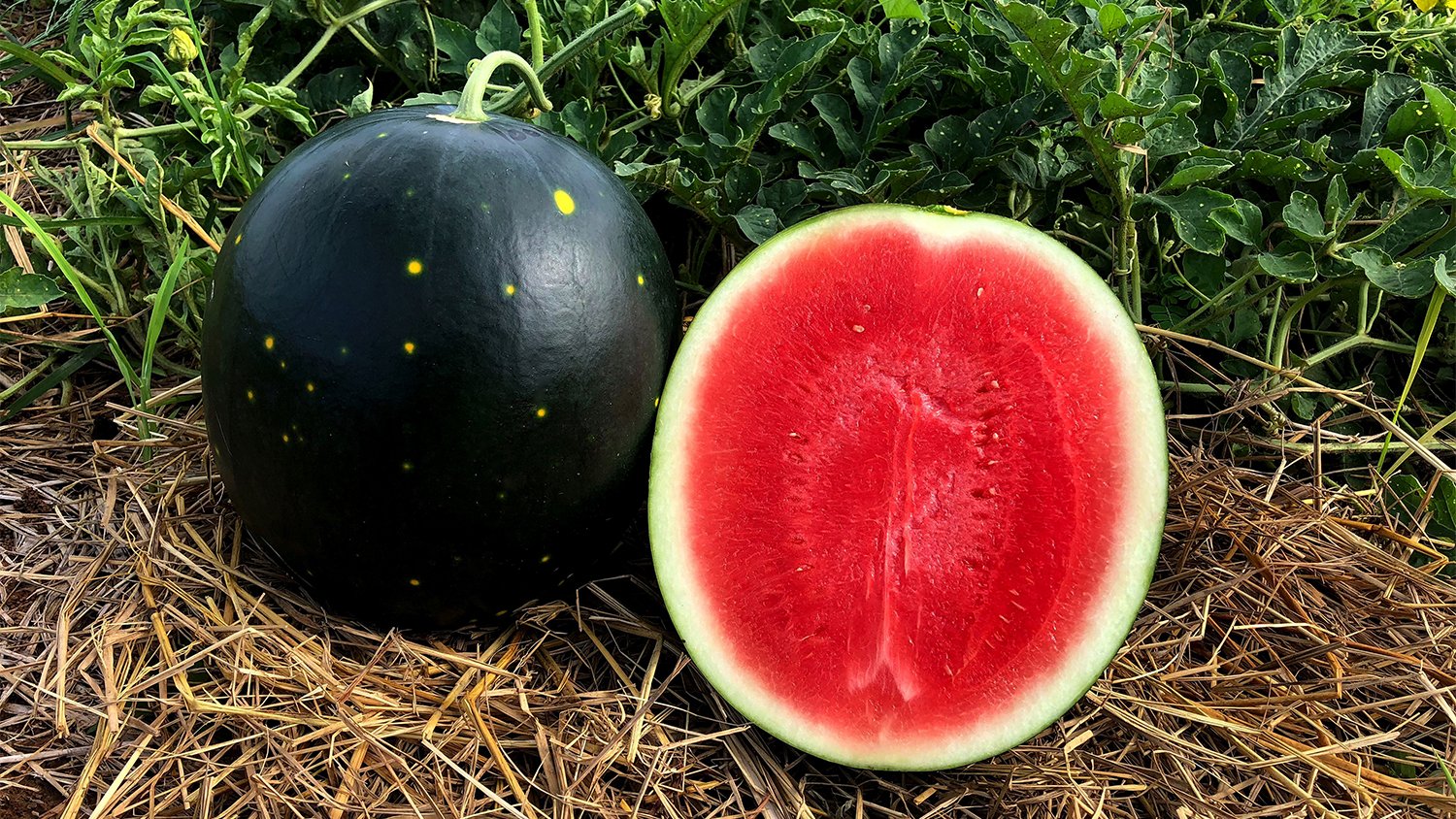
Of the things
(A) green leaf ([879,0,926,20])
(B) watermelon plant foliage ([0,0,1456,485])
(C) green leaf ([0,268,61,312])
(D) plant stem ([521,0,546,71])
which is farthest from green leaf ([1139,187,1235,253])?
(C) green leaf ([0,268,61,312])

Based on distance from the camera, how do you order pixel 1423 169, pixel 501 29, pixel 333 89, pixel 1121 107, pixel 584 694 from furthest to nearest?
pixel 333 89
pixel 501 29
pixel 1423 169
pixel 1121 107
pixel 584 694

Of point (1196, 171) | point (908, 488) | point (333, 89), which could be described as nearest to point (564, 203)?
point (908, 488)

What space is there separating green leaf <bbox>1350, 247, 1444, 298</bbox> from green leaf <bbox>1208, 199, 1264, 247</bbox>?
151 millimetres

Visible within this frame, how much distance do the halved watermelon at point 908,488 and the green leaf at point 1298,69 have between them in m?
0.60

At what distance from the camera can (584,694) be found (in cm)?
138

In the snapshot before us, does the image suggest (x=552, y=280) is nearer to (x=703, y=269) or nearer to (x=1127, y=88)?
(x=703, y=269)

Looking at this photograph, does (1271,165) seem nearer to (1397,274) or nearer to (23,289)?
(1397,274)

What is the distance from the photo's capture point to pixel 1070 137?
6.21ft

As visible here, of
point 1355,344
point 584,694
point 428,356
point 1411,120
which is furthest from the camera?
point 1355,344

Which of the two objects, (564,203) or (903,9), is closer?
(564,203)

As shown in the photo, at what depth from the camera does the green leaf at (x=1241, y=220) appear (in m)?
1.61

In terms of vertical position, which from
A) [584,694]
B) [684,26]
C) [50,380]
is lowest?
[584,694]

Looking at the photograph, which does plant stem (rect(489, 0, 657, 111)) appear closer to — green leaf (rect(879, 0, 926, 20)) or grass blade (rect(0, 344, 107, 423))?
green leaf (rect(879, 0, 926, 20))

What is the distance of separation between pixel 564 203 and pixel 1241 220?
3.68 ft
